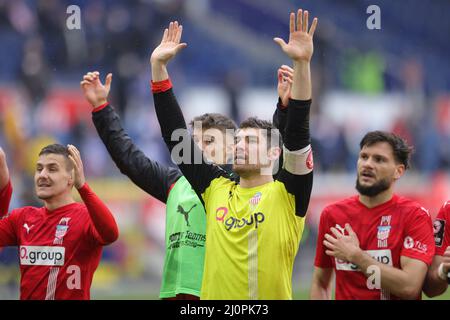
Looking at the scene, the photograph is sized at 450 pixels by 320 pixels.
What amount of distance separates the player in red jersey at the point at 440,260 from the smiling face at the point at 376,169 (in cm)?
42

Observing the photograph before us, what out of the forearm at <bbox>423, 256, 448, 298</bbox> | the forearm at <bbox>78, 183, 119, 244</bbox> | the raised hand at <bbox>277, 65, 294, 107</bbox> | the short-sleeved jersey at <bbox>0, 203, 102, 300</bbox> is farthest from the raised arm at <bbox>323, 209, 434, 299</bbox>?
the short-sleeved jersey at <bbox>0, 203, 102, 300</bbox>

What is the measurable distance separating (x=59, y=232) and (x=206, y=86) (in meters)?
12.5

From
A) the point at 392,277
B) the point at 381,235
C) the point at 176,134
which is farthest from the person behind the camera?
the point at 381,235

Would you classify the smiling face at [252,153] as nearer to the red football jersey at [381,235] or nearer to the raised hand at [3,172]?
the red football jersey at [381,235]

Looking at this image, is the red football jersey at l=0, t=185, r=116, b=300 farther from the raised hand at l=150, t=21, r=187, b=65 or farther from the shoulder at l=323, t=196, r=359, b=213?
the shoulder at l=323, t=196, r=359, b=213

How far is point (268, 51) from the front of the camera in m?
20.9

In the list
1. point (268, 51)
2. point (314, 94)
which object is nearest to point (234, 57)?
point (268, 51)

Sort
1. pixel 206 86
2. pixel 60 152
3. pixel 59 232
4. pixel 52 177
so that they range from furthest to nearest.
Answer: pixel 206 86 < pixel 60 152 < pixel 52 177 < pixel 59 232

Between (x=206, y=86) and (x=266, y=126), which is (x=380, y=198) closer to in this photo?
(x=266, y=126)

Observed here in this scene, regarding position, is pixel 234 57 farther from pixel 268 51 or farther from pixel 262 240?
pixel 262 240

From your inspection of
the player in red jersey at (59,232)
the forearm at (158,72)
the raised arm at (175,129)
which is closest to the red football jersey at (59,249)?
the player in red jersey at (59,232)

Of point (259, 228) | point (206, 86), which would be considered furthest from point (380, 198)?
point (206, 86)

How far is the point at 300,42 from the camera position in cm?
533

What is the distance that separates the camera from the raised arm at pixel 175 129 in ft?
18.7
